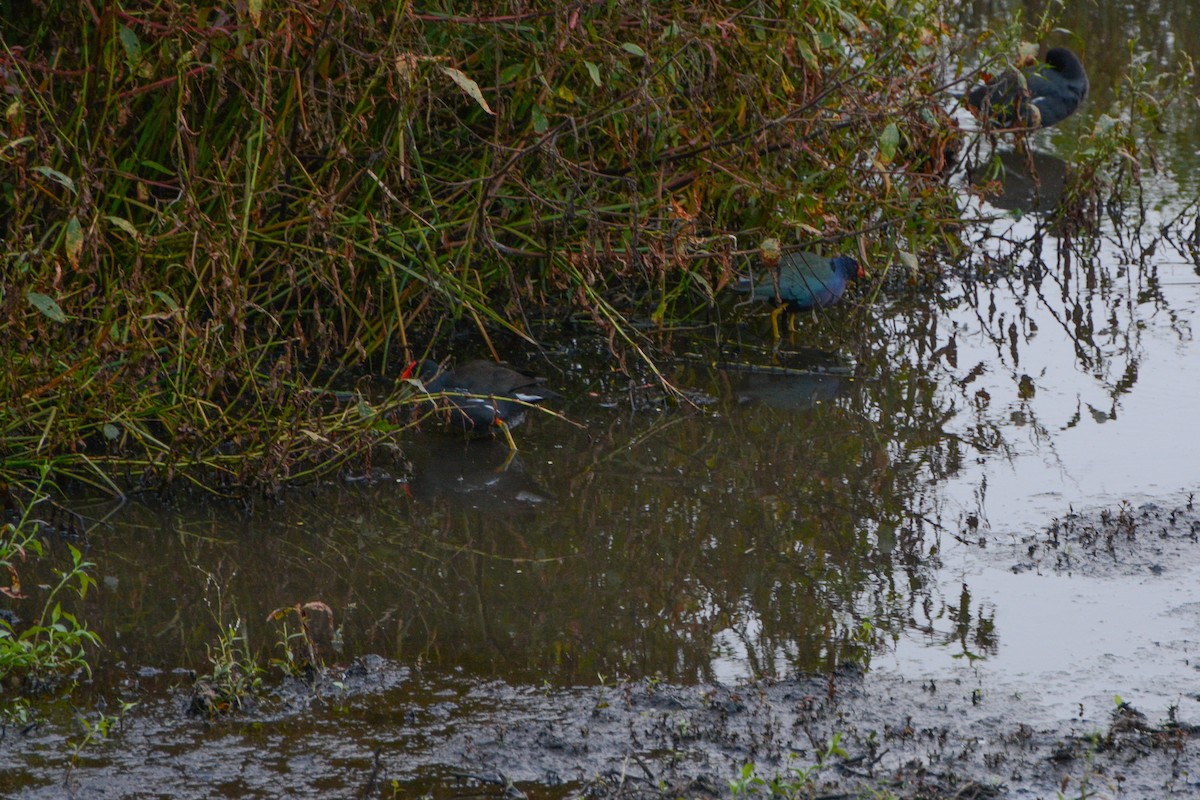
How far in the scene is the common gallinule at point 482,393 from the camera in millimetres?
4316

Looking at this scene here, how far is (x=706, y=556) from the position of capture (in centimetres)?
367

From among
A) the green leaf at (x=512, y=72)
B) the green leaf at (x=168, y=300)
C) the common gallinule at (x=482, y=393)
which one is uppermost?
Result: the green leaf at (x=512, y=72)

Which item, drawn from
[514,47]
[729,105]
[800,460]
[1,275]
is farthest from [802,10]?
[1,275]

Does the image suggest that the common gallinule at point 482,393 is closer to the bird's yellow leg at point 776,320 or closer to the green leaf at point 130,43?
the bird's yellow leg at point 776,320

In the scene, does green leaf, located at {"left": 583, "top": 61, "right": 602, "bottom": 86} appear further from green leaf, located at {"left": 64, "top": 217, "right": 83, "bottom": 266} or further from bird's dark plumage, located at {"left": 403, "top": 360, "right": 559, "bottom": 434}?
green leaf, located at {"left": 64, "top": 217, "right": 83, "bottom": 266}

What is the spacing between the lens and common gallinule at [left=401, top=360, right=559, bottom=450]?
4.32 meters

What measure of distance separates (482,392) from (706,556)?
1.06 m

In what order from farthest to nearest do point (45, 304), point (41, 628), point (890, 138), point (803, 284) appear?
point (803, 284), point (890, 138), point (45, 304), point (41, 628)

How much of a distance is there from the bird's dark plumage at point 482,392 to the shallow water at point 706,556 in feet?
0.30

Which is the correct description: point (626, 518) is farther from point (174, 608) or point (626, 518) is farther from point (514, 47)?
point (514, 47)

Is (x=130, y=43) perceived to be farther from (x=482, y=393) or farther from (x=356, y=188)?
(x=482, y=393)

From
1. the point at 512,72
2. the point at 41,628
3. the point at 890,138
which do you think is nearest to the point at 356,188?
the point at 512,72

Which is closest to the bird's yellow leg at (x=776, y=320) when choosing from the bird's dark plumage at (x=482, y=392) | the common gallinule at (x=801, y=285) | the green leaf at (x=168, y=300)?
the common gallinule at (x=801, y=285)

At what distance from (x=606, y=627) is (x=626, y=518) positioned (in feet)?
2.20
